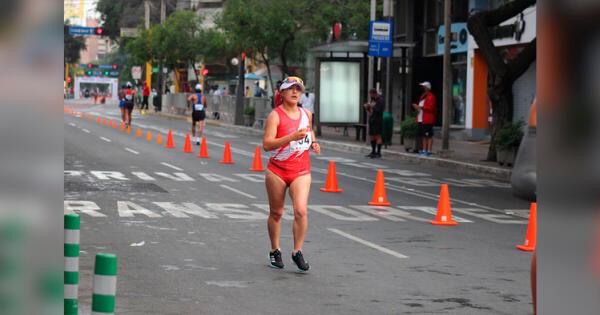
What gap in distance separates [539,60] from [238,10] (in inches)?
1689

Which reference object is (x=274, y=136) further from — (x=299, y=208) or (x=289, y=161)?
(x=299, y=208)

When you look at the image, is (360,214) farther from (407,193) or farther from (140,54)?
(140,54)

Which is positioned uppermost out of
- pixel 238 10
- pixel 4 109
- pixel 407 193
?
pixel 238 10

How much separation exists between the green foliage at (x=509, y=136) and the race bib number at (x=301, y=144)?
1451 cm

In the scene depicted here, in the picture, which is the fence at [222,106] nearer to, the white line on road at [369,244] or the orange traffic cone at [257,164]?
the orange traffic cone at [257,164]

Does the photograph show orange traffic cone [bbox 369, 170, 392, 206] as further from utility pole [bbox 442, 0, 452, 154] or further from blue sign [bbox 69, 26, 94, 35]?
blue sign [bbox 69, 26, 94, 35]

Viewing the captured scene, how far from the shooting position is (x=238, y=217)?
1366 cm

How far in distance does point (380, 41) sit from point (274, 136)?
22.7m

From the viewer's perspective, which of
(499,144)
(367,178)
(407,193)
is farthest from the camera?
(499,144)

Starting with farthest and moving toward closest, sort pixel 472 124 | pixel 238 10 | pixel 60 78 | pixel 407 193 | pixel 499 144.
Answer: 1. pixel 238 10
2. pixel 472 124
3. pixel 499 144
4. pixel 407 193
5. pixel 60 78

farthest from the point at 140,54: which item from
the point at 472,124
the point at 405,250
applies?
the point at 405,250

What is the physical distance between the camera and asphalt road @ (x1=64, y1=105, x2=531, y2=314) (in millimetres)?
8023

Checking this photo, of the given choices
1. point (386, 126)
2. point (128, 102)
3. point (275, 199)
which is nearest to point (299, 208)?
point (275, 199)

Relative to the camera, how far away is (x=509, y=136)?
76.6 feet
